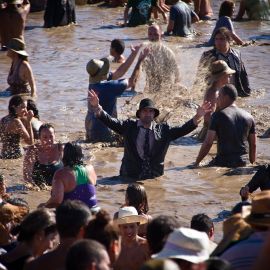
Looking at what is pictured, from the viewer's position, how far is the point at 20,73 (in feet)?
52.5

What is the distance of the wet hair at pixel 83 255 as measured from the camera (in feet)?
16.9

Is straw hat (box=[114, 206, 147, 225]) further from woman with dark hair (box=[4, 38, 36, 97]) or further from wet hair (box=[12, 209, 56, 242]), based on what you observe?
woman with dark hair (box=[4, 38, 36, 97])

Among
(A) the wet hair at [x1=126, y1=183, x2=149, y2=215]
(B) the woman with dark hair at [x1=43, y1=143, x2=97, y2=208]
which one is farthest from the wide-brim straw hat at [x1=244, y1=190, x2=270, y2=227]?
(B) the woman with dark hair at [x1=43, y1=143, x2=97, y2=208]

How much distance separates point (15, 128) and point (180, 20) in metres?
10.2

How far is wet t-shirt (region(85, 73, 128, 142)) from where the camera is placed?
1302 cm

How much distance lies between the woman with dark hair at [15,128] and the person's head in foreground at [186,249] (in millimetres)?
6850

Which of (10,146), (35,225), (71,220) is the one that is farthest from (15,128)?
(71,220)

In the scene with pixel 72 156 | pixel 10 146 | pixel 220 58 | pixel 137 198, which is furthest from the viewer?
pixel 220 58

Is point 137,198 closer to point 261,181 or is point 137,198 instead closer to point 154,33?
point 261,181

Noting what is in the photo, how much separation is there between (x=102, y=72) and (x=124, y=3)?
13088 mm

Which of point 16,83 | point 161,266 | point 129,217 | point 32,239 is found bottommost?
point 16,83

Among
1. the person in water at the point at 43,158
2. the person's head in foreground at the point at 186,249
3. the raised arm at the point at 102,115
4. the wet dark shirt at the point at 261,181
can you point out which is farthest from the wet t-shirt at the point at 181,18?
the person's head in foreground at the point at 186,249

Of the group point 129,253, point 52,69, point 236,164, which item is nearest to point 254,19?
point 52,69

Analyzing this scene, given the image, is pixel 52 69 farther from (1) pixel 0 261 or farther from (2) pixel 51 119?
(1) pixel 0 261
